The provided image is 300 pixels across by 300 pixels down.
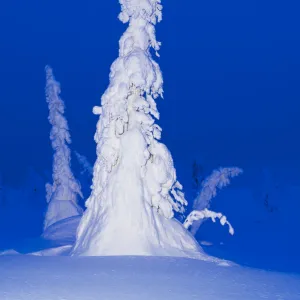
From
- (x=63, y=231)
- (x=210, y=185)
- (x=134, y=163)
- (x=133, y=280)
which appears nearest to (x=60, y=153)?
(x=63, y=231)

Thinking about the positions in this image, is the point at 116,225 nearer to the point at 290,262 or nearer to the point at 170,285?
the point at 170,285

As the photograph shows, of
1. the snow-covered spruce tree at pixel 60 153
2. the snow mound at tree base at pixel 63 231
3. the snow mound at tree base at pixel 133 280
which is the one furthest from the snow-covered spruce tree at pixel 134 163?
the snow-covered spruce tree at pixel 60 153

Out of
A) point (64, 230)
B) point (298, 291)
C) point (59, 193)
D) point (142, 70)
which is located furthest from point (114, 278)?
point (59, 193)

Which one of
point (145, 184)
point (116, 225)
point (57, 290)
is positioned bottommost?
point (57, 290)

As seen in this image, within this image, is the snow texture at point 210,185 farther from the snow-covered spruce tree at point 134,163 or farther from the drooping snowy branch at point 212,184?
the snow-covered spruce tree at point 134,163

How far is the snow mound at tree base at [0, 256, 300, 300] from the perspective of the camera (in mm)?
8688

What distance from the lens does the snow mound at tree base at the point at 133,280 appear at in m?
8.69

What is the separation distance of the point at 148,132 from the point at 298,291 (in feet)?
23.7

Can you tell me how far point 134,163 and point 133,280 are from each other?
18.4ft

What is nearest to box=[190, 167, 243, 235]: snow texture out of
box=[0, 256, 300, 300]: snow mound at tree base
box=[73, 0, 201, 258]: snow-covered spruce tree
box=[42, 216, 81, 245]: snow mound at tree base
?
box=[42, 216, 81, 245]: snow mound at tree base

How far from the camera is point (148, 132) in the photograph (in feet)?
50.7

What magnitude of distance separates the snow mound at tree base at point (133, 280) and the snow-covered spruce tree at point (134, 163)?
6.47ft

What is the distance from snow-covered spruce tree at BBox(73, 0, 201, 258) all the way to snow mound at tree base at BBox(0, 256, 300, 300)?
6.47ft

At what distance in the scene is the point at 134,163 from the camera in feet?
49.7
